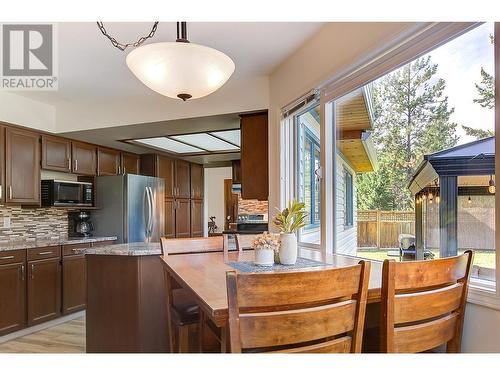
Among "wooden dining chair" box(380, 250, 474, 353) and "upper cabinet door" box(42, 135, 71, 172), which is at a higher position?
"upper cabinet door" box(42, 135, 71, 172)

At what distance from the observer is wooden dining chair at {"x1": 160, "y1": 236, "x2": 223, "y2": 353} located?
1.94 metres

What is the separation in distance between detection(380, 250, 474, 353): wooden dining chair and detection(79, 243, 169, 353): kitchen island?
1639 millimetres

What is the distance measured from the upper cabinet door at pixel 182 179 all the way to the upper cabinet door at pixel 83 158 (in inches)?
58.4

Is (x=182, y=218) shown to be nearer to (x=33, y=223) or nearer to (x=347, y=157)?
(x=33, y=223)

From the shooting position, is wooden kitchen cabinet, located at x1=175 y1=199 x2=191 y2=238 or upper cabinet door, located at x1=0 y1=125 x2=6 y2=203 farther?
wooden kitchen cabinet, located at x1=175 y1=199 x2=191 y2=238

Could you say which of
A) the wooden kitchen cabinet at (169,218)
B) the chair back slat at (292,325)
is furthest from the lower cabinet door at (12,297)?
the chair back slat at (292,325)

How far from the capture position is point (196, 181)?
6.60 meters

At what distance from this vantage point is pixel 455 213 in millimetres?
1681

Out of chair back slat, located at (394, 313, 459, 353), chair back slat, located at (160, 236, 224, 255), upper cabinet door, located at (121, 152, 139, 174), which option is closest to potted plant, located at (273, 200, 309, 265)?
chair back slat, located at (160, 236, 224, 255)

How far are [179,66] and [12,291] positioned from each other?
2965mm

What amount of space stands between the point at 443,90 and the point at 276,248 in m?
1.13

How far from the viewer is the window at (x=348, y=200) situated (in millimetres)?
2539

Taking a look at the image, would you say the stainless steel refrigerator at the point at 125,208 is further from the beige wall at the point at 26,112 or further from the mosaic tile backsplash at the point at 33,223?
the beige wall at the point at 26,112

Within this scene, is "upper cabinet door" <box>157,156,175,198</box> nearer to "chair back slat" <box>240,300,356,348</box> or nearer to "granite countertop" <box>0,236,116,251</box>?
"granite countertop" <box>0,236,116,251</box>
